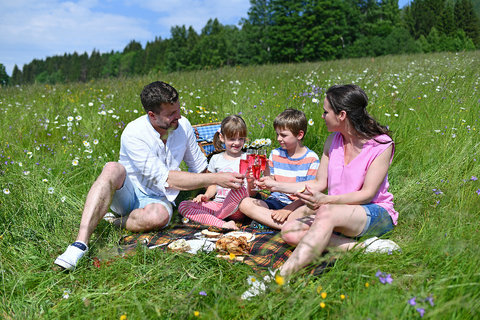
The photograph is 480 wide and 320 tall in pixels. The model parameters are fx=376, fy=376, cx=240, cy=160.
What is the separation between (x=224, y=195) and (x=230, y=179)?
90cm

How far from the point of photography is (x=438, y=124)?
433 centimetres

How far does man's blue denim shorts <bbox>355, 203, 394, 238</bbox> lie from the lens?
2520mm

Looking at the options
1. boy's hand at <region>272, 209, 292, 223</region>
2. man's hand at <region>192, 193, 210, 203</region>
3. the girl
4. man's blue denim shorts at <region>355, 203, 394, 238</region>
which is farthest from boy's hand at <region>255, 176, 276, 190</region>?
man's hand at <region>192, 193, 210, 203</region>

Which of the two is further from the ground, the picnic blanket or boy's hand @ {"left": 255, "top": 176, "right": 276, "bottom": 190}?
boy's hand @ {"left": 255, "top": 176, "right": 276, "bottom": 190}

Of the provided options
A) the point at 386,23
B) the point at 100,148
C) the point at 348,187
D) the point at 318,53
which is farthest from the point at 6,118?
the point at 386,23

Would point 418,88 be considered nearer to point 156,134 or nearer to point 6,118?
point 156,134

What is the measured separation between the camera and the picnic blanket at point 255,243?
251 cm

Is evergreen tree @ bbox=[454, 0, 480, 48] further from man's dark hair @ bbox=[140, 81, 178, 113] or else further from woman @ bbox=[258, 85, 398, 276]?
man's dark hair @ bbox=[140, 81, 178, 113]

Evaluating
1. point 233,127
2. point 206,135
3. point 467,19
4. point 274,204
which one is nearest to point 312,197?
point 274,204

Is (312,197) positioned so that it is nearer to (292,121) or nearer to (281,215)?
(281,215)

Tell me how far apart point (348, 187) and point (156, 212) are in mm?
1600

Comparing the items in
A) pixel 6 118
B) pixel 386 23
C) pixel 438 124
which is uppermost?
pixel 386 23

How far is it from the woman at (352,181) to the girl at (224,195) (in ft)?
2.21

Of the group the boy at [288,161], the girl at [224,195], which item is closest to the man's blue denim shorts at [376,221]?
the boy at [288,161]
